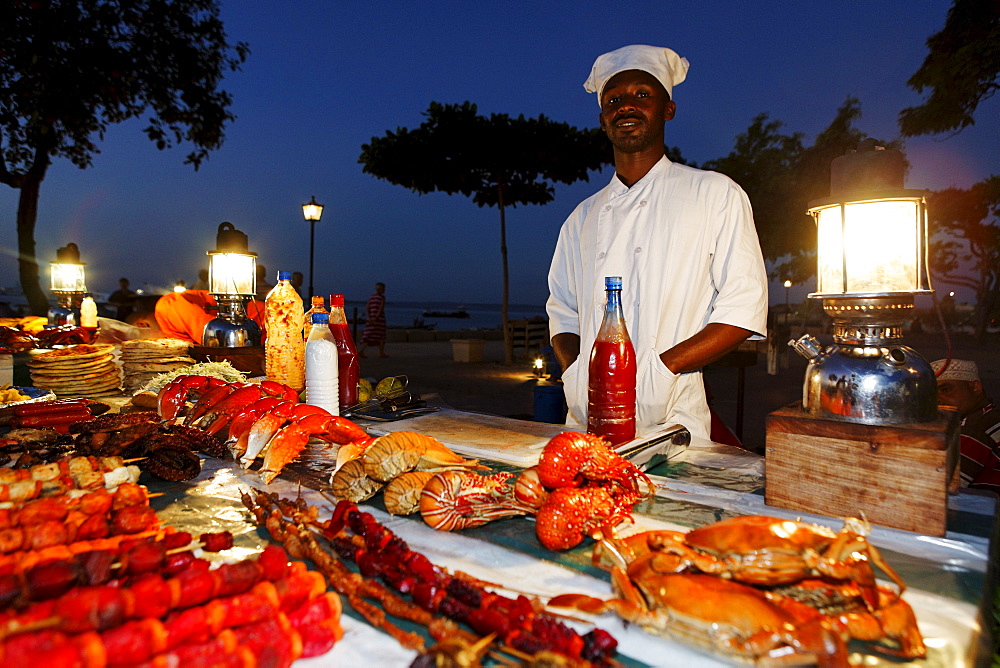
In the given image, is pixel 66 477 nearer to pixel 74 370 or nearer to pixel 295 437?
pixel 295 437

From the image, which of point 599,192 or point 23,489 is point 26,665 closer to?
point 23,489

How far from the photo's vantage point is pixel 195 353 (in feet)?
12.7

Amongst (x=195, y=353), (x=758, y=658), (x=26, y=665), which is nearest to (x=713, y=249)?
(x=758, y=658)

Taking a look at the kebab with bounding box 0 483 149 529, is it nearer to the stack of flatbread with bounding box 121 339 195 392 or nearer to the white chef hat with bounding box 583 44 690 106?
the stack of flatbread with bounding box 121 339 195 392

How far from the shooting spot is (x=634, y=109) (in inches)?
113

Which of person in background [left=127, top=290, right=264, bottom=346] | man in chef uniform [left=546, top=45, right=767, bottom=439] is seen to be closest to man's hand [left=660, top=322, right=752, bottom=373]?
man in chef uniform [left=546, top=45, right=767, bottom=439]

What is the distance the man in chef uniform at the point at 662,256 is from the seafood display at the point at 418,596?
182cm

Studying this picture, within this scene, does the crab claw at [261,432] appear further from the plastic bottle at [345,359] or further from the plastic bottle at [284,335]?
the plastic bottle at [284,335]

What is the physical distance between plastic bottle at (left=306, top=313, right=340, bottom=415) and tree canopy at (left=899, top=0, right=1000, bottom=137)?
12275 millimetres

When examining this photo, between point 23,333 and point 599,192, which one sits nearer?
point 599,192

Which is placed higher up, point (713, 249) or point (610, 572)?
point (713, 249)

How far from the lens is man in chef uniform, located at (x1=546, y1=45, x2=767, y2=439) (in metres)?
2.76

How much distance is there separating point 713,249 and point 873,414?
168cm

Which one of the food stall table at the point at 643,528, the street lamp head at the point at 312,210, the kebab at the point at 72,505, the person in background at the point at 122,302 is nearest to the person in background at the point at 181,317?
the food stall table at the point at 643,528
